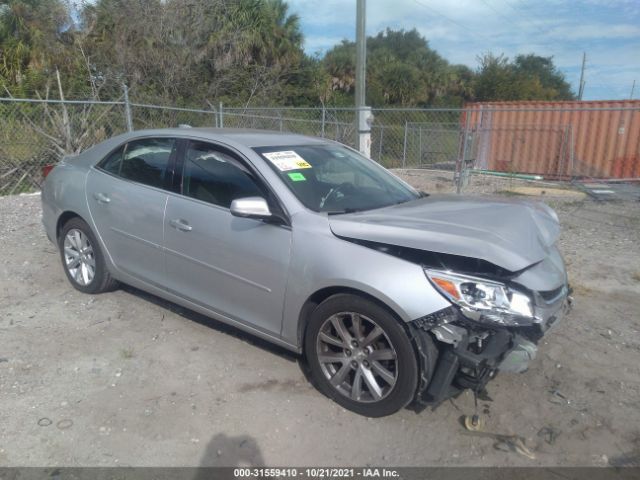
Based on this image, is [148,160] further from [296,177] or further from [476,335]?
[476,335]

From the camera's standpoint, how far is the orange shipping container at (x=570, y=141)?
15.1 m

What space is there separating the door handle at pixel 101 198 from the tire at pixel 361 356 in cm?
223

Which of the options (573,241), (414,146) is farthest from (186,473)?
(414,146)

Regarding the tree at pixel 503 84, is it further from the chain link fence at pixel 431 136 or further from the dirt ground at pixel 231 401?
the dirt ground at pixel 231 401

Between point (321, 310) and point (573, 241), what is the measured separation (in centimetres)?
527

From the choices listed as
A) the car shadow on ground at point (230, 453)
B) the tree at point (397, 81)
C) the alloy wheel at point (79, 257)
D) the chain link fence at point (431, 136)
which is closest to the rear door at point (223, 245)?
the car shadow on ground at point (230, 453)

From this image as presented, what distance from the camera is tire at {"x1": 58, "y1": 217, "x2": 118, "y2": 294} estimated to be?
4734 millimetres

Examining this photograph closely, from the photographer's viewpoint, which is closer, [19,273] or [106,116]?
[19,273]

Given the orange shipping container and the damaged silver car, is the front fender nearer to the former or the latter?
the damaged silver car

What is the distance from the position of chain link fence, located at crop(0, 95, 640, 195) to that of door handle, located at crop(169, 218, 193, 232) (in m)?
6.68

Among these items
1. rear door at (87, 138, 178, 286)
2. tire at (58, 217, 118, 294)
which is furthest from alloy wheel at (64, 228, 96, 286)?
rear door at (87, 138, 178, 286)

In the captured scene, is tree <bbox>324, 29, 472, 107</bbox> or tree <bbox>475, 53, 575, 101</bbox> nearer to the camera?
tree <bbox>324, 29, 472, 107</bbox>

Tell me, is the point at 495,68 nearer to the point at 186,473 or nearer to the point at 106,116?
the point at 106,116

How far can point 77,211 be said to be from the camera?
15.6 feet
